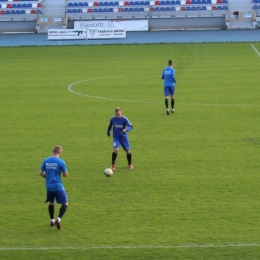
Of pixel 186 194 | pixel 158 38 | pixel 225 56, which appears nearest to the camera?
pixel 186 194

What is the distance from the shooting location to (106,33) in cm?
6675

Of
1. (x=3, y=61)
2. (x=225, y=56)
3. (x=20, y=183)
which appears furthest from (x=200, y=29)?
(x=20, y=183)

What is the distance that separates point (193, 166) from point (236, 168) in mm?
1258

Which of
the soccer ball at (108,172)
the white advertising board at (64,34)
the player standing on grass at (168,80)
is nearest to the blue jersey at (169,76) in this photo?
the player standing on grass at (168,80)

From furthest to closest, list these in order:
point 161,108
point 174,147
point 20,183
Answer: point 161,108
point 174,147
point 20,183

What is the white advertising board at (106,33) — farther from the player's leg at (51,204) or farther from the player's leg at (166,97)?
the player's leg at (51,204)

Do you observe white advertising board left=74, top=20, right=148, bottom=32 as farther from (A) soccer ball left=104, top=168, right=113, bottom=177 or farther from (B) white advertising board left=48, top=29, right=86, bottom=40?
(A) soccer ball left=104, top=168, right=113, bottom=177

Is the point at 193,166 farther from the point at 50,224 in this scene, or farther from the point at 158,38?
the point at 158,38

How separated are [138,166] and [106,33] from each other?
47253mm

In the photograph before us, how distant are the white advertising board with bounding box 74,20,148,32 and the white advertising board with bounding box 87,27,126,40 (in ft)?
3.86

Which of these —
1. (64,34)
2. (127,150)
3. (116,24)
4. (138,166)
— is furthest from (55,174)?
(116,24)

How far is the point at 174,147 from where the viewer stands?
2305cm

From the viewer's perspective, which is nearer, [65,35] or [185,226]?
[185,226]

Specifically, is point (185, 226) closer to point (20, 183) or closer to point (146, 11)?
point (20, 183)
